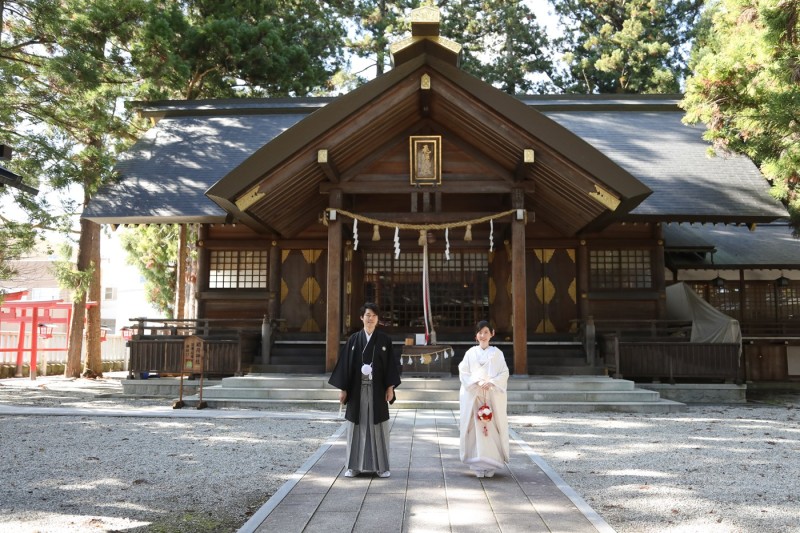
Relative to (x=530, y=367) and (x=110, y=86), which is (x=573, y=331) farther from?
(x=110, y=86)

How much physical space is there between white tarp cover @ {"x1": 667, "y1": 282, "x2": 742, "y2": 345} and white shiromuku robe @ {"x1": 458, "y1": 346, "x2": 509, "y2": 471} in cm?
868

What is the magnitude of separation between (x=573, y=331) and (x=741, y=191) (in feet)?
15.9

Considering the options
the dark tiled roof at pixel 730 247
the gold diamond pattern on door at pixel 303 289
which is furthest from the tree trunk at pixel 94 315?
the dark tiled roof at pixel 730 247

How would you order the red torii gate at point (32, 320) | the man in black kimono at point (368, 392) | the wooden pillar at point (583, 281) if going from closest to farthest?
the man in black kimono at point (368, 392), the wooden pillar at point (583, 281), the red torii gate at point (32, 320)

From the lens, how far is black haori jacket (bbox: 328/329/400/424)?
18.8 ft

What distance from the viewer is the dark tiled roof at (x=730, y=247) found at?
1509 centimetres

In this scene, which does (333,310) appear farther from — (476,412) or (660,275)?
(660,275)

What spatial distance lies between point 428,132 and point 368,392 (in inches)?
313

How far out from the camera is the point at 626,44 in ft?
90.9

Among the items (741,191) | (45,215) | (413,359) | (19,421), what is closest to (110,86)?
(45,215)

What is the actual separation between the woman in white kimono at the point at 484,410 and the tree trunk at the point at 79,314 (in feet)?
48.0

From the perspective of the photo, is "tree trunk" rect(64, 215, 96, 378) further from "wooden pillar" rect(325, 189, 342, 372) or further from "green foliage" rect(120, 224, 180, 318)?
"wooden pillar" rect(325, 189, 342, 372)

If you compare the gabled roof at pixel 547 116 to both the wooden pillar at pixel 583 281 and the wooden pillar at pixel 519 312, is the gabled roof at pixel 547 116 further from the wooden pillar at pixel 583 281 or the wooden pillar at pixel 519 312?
the wooden pillar at pixel 519 312

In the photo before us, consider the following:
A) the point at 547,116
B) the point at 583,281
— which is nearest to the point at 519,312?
the point at 583,281
